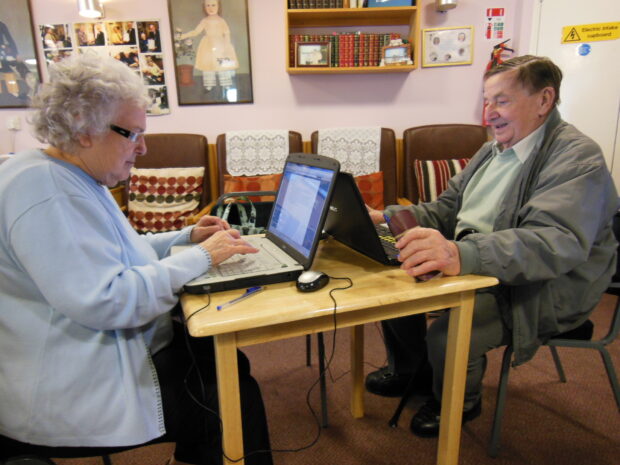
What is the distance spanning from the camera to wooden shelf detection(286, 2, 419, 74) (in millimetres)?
2703

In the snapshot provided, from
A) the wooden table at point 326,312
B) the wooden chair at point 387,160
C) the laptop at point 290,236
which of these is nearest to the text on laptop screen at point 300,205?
the laptop at point 290,236

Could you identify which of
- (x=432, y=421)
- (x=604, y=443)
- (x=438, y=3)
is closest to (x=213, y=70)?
(x=438, y=3)

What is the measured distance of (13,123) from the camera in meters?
3.04

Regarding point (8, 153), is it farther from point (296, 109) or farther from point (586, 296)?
point (586, 296)

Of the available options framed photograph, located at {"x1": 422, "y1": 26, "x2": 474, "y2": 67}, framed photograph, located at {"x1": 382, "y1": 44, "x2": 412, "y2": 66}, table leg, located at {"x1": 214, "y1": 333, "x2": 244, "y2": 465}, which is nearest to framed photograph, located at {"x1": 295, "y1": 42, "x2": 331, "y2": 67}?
framed photograph, located at {"x1": 382, "y1": 44, "x2": 412, "y2": 66}

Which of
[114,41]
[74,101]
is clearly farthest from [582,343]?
[114,41]

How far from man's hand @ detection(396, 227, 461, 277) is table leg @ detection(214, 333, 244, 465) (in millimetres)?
417

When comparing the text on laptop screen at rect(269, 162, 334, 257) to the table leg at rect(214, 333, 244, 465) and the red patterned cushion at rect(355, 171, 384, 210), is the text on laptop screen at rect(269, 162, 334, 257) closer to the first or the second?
the table leg at rect(214, 333, 244, 465)

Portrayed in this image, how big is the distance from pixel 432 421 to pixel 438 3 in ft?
8.69

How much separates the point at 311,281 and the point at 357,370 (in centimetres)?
79

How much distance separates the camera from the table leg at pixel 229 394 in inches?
32.8

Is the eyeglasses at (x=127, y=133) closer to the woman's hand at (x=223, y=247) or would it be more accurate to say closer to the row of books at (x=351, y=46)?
the woman's hand at (x=223, y=247)

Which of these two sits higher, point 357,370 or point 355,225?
point 355,225

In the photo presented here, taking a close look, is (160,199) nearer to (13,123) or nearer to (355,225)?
(13,123)
